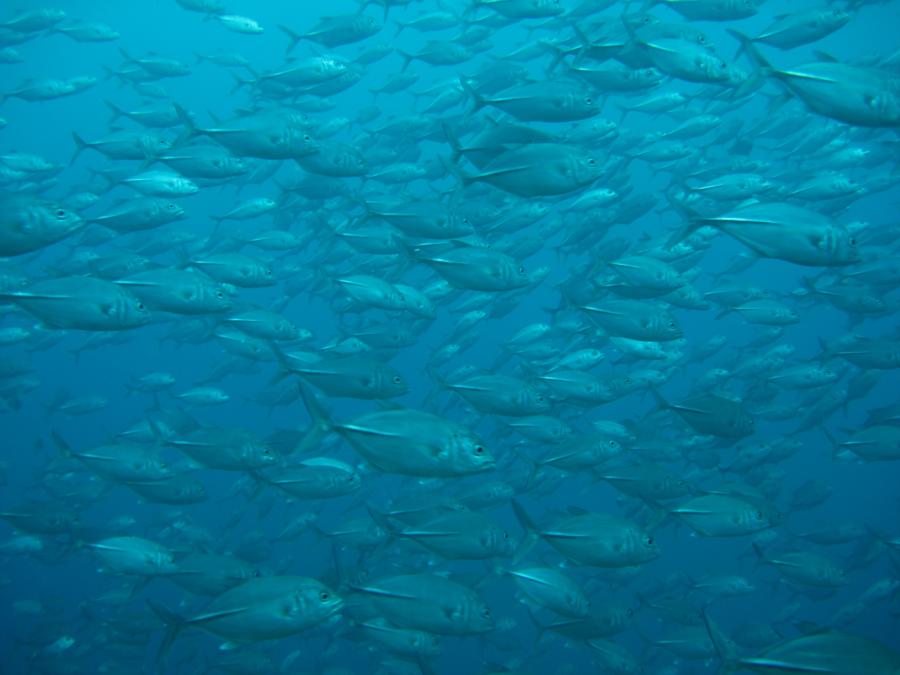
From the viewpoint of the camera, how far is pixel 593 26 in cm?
774

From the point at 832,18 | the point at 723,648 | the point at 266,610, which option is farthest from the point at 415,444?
the point at 832,18

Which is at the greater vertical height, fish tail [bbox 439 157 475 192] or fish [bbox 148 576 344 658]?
fish tail [bbox 439 157 475 192]

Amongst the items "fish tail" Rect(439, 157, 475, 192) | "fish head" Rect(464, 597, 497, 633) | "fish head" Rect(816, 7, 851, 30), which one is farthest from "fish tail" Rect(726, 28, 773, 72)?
"fish head" Rect(464, 597, 497, 633)

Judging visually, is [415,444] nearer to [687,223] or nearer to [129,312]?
[129,312]

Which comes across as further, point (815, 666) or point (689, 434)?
point (689, 434)

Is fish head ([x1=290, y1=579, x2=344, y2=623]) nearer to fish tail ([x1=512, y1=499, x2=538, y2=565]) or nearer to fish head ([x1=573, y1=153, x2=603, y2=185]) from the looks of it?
fish tail ([x1=512, y1=499, x2=538, y2=565])

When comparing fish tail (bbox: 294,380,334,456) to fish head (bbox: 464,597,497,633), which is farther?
fish head (bbox: 464,597,497,633)

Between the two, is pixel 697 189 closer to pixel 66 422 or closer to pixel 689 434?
pixel 689 434

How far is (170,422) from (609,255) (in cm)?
611

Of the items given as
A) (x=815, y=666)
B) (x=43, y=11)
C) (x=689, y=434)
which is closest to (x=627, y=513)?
(x=689, y=434)

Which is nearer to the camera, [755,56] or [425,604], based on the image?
[425,604]

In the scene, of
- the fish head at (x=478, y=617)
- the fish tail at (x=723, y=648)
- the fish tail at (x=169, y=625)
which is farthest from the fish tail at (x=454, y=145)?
the fish tail at (x=169, y=625)

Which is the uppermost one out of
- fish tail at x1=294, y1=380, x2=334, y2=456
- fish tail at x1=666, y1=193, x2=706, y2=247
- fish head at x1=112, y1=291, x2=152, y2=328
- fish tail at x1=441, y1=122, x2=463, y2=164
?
fish tail at x1=441, y1=122, x2=463, y2=164

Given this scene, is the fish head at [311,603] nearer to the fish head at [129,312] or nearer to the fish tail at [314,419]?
the fish tail at [314,419]
